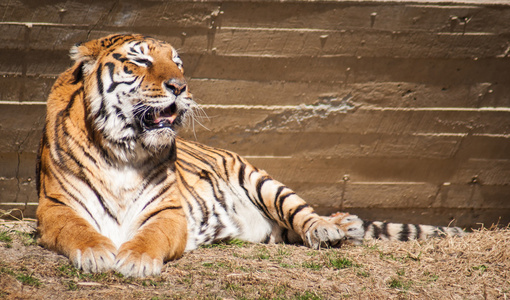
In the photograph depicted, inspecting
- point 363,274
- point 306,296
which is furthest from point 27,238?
point 363,274

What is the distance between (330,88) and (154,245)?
79.2 inches

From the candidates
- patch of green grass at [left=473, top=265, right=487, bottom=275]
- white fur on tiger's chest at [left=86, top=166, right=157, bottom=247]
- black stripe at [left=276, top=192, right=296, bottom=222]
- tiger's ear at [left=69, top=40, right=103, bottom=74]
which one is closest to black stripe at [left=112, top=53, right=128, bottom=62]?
tiger's ear at [left=69, top=40, right=103, bottom=74]

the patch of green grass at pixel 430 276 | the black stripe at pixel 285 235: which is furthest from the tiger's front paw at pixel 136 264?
the patch of green grass at pixel 430 276

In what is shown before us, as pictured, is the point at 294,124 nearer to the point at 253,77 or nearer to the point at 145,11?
the point at 253,77

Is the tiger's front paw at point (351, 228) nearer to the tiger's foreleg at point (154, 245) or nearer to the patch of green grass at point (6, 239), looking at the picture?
the tiger's foreleg at point (154, 245)

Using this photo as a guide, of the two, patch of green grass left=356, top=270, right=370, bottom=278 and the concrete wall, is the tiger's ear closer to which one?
the concrete wall

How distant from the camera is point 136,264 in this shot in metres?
3.00

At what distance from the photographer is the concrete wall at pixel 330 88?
4.14 metres

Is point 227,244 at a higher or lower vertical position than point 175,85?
lower

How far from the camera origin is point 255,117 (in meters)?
4.49

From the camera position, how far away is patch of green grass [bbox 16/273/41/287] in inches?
111

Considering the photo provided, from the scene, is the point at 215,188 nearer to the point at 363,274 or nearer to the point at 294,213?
the point at 294,213

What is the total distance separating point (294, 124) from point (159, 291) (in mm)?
2060

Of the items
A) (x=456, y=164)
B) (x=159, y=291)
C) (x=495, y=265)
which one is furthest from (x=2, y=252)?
(x=456, y=164)
